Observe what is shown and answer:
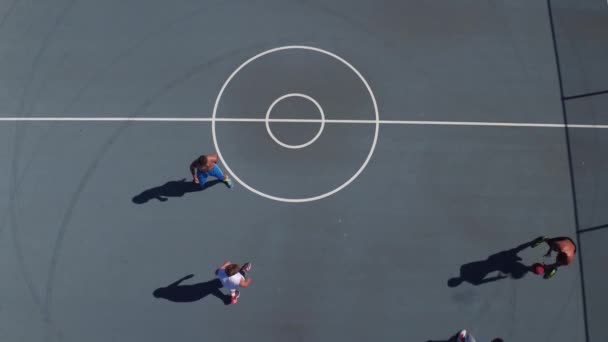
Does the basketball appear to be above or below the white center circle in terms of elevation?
below

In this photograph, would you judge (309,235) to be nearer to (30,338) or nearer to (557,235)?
(557,235)

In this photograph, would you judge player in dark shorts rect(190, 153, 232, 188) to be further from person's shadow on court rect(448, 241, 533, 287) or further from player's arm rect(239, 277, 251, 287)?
person's shadow on court rect(448, 241, 533, 287)

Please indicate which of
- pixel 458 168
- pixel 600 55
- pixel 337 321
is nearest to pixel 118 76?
pixel 337 321

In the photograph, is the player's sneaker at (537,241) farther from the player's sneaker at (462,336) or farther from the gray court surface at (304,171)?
the player's sneaker at (462,336)

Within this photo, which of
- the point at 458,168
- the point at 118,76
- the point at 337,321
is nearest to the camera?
the point at 337,321

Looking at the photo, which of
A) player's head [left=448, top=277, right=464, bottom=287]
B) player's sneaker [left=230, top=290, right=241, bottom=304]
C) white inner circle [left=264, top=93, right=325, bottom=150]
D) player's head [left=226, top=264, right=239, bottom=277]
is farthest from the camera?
white inner circle [left=264, top=93, right=325, bottom=150]

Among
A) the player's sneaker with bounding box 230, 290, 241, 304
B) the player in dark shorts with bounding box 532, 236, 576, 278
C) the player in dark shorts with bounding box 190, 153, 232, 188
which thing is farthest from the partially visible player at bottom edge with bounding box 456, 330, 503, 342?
the player in dark shorts with bounding box 190, 153, 232, 188

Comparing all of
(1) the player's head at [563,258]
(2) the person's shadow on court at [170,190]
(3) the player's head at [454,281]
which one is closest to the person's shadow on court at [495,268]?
(3) the player's head at [454,281]
